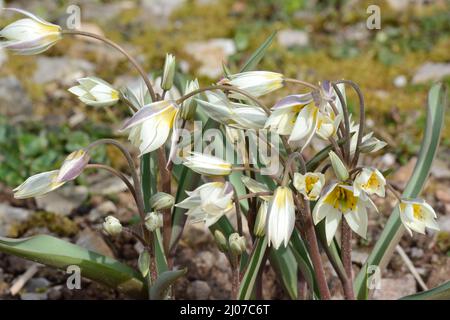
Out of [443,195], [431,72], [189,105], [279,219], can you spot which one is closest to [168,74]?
[189,105]

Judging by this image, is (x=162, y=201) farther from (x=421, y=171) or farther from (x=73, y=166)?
(x=421, y=171)

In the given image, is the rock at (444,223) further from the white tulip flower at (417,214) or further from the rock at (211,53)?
the rock at (211,53)

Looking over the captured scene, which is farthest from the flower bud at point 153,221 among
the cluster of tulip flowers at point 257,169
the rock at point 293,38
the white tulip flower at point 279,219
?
the rock at point 293,38

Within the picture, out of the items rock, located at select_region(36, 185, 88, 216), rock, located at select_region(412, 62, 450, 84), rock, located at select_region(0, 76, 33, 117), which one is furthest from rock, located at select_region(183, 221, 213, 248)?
rock, located at select_region(412, 62, 450, 84)

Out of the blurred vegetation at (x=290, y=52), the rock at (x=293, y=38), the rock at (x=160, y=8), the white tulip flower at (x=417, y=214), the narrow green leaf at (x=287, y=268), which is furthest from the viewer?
the rock at (x=160, y=8)

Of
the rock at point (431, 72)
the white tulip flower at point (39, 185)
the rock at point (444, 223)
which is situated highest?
the white tulip flower at point (39, 185)
